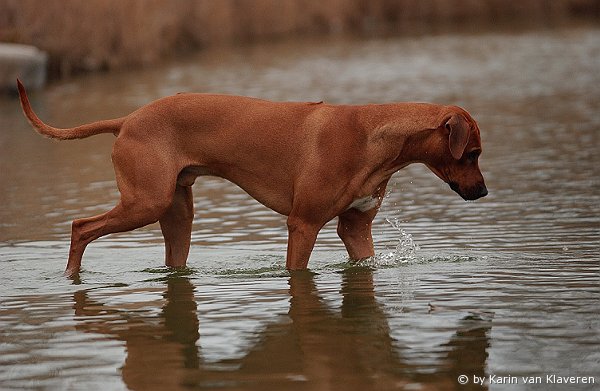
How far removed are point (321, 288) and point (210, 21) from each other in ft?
75.6

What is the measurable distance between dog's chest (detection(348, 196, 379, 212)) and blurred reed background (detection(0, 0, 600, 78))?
16.3 meters

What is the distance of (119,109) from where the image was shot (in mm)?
18547

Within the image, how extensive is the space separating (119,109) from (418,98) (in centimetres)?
422

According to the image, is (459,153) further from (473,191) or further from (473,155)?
(473,191)

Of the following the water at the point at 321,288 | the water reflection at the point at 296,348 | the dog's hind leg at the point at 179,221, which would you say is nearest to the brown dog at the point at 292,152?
the dog's hind leg at the point at 179,221

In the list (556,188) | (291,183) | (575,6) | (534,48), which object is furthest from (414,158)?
(575,6)

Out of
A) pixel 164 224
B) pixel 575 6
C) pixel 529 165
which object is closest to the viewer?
pixel 164 224

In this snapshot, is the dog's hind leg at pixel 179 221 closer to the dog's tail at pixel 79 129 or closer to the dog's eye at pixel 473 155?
the dog's tail at pixel 79 129

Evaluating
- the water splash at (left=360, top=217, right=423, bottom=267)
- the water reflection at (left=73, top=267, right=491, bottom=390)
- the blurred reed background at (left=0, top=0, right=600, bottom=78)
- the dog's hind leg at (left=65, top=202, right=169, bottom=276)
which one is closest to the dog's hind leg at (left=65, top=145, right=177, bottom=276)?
the dog's hind leg at (left=65, top=202, right=169, bottom=276)

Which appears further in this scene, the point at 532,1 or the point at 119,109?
the point at 532,1

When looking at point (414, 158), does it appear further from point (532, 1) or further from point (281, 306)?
point (532, 1)

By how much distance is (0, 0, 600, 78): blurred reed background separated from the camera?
77.6 feet

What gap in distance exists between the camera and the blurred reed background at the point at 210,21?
23641 mm

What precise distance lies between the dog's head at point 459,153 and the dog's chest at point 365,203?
409mm
